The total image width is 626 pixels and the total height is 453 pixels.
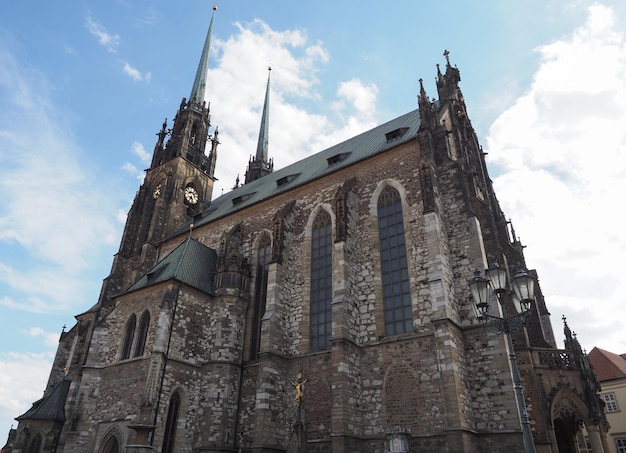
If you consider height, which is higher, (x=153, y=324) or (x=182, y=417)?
(x=153, y=324)

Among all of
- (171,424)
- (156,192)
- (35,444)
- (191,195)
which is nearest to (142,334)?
(171,424)

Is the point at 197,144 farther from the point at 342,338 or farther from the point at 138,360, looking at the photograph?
the point at 342,338

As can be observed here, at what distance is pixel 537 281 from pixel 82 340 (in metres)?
24.8

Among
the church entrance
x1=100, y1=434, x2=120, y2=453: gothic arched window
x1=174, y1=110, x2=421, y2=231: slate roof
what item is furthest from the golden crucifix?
x1=174, y1=110, x2=421, y2=231: slate roof

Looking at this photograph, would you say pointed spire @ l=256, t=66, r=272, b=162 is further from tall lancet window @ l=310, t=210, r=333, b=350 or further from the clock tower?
tall lancet window @ l=310, t=210, r=333, b=350

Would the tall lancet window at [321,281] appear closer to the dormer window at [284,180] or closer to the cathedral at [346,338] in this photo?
the cathedral at [346,338]

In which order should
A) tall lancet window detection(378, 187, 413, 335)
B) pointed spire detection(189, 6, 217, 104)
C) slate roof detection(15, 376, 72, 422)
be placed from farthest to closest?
pointed spire detection(189, 6, 217, 104), slate roof detection(15, 376, 72, 422), tall lancet window detection(378, 187, 413, 335)

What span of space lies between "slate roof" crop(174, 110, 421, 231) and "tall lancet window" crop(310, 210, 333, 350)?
2700 millimetres

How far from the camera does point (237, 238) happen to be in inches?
925

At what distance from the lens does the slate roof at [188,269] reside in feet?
66.2

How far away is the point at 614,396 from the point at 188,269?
2632cm

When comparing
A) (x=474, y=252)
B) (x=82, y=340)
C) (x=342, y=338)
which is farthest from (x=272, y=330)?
(x=82, y=340)

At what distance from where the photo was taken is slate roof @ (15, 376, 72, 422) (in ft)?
68.9

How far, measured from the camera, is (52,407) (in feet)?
70.5
